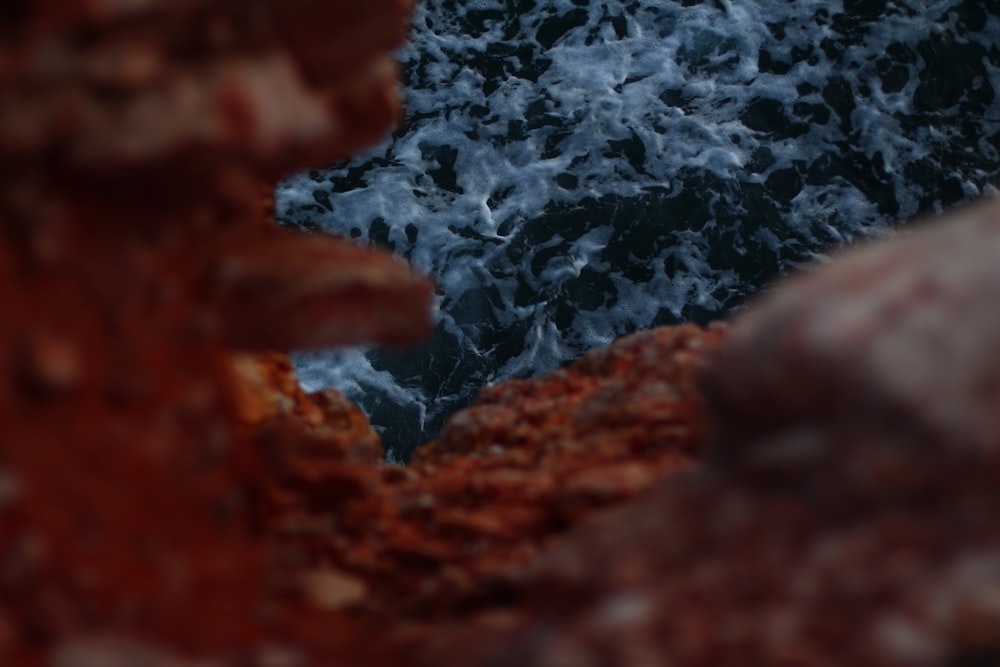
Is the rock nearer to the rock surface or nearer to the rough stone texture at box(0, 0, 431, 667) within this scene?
the rock surface

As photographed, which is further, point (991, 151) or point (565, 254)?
point (991, 151)

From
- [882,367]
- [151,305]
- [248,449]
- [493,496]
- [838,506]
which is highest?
[882,367]

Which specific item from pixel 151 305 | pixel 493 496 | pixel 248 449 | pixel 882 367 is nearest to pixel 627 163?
pixel 493 496

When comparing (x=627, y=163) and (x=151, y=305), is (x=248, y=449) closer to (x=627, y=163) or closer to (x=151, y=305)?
(x=151, y=305)

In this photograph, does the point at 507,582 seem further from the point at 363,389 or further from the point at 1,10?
the point at 363,389

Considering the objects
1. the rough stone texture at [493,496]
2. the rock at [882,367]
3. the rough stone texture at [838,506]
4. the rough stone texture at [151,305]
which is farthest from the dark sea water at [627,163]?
the rock at [882,367]

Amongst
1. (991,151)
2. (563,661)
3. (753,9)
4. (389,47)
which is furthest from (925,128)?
(563,661)

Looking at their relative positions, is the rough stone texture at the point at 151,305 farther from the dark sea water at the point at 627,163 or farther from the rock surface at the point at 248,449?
the dark sea water at the point at 627,163
